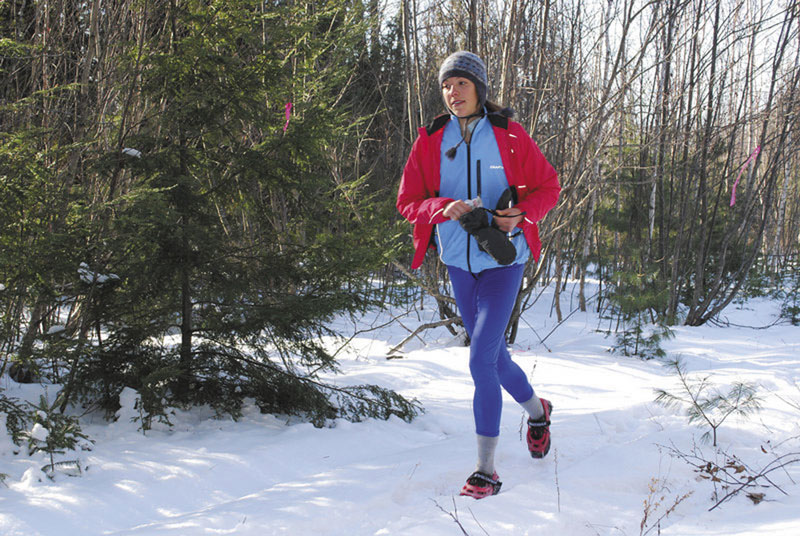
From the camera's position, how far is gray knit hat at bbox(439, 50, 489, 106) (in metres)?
2.57

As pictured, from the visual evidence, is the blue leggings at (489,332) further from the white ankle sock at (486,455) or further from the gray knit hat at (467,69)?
the gray knit hat at (467,69)

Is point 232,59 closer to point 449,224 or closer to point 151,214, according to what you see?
point 151,214

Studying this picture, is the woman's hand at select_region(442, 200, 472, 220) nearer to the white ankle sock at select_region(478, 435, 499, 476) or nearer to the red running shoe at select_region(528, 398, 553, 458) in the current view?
the white ankle sock at select_region(478, 435, 499, 476)

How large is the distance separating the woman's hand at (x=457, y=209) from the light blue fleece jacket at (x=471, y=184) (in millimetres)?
144

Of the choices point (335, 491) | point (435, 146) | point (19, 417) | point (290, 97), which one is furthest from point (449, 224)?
point (290, 97)

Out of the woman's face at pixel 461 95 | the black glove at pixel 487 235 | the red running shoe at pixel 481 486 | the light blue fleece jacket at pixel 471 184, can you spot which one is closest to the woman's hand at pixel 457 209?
the black glove at pixel 487 235

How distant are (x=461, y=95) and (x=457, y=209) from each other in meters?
0.58

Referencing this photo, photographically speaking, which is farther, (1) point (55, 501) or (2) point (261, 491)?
(2) point (261, 491)

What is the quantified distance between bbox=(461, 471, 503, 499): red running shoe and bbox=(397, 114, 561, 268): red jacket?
964mm

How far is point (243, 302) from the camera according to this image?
3598 millimetres

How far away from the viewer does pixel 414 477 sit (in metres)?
2.60

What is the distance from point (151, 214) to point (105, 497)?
1.41m

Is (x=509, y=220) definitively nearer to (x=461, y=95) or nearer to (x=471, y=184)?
(x=471, y=184)

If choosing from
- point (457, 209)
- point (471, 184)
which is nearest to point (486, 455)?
point (457, 209)
